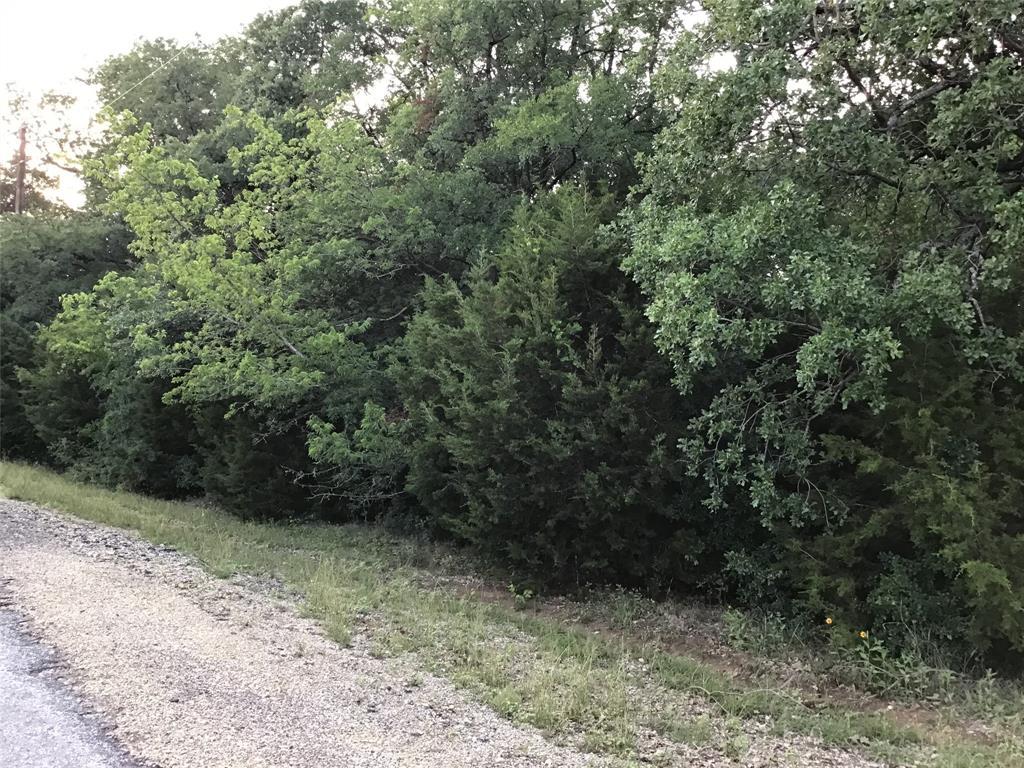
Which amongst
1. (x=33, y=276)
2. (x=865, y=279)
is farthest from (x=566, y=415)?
(x=33, y=276)

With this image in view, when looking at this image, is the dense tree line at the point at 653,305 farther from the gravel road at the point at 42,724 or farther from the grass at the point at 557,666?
the gravel road at the point at 42,724

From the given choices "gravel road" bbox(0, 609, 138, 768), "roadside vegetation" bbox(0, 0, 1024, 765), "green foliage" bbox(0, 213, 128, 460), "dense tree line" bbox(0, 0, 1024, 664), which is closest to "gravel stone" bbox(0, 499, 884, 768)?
"gravel road" bbox(0, 609, 138, 768)

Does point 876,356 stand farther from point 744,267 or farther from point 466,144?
point 466,144

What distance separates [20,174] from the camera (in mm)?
30109

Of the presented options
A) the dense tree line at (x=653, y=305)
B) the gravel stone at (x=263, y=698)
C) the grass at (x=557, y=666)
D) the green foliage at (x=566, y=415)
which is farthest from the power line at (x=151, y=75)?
the gravel stone at (x=263, y=698)

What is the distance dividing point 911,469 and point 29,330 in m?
28.5

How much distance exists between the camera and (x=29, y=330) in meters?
25.4

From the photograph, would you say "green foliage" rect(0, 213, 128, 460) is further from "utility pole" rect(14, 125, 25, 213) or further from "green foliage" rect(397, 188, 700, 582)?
"green foliage" rect(397, 188, 700, 582)

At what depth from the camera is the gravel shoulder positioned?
12.9ft

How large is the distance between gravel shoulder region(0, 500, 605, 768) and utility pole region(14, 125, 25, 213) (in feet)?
95.1

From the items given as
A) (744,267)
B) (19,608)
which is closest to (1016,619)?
(744,267)

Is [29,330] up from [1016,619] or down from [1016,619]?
up

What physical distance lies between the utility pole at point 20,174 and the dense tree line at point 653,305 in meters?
17.1

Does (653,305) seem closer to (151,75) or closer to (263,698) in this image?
(263,698)
